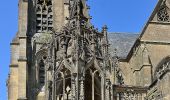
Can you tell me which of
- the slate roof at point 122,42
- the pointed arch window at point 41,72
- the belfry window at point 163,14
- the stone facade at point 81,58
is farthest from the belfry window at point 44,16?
the belfry window at point 163,14

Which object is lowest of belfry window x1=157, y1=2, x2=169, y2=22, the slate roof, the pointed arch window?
the pointed arch window

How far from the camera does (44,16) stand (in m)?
37.8

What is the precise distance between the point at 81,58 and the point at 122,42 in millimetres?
14553

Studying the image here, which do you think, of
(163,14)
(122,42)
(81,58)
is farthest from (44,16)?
(81,58)

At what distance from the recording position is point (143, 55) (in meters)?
32.2

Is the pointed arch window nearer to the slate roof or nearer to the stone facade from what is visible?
the stone facade

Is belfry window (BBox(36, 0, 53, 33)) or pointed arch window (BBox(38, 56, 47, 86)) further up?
belfry window (BBox(36, 0, 53, 33))

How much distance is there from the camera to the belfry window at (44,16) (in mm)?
37219

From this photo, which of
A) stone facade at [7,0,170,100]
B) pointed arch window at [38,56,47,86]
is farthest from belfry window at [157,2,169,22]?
pointed arch window at [38,56,47,86]

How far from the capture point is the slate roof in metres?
35.8

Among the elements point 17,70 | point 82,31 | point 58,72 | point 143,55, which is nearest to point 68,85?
point 58,72

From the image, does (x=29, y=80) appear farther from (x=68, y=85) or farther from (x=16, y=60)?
(x=68, y=85)

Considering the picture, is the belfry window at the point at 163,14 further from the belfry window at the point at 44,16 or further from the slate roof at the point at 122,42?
the belfry window at the point at 44,16

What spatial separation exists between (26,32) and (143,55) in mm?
8317
